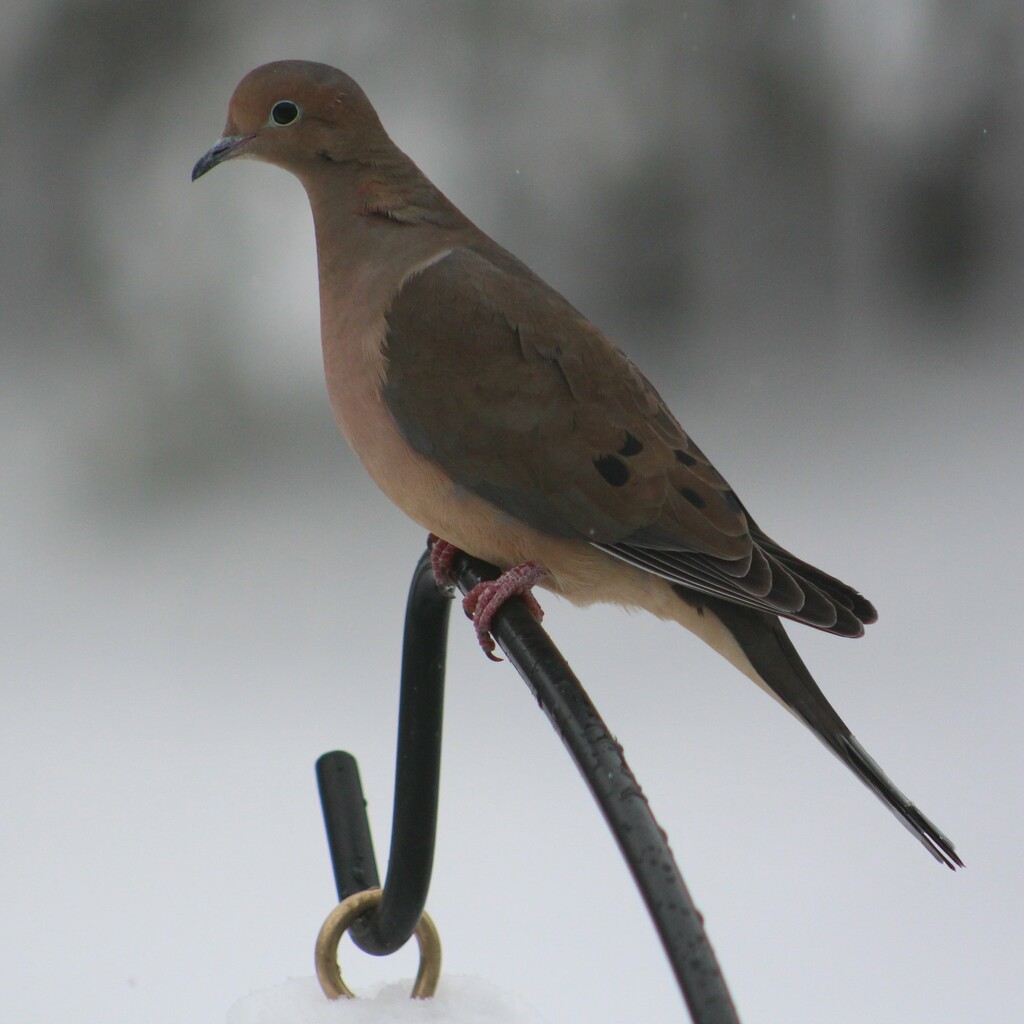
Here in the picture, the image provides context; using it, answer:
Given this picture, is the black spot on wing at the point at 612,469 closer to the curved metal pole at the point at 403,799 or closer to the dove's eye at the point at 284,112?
the curved metal pole at the point at 403,799

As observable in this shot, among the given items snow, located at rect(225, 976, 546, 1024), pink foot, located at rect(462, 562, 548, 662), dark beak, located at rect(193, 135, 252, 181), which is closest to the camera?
snow, located at rect(225, 976, 546, 1024)

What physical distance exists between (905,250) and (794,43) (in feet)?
2.99

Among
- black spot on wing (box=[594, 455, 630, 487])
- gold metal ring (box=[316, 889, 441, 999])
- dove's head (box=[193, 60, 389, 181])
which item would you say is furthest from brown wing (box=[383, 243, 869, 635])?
gold metal ring (box=[316, 889, 441, 999])

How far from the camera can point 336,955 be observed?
81 centimetres

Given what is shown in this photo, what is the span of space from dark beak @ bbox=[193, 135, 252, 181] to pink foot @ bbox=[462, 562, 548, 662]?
0.41 metres

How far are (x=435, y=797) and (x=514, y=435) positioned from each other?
Answer: 301mm

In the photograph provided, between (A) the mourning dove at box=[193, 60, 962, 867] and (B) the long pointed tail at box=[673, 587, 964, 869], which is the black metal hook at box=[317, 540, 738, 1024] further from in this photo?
(B) the long pointed tail at box=[673, 587, 964, 869]

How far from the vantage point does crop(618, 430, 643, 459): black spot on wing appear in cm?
109

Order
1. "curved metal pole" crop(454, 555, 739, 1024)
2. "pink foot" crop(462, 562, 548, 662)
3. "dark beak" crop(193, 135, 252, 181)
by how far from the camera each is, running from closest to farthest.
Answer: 1. "curved metal pole" crop(454, 555, 739, 1024)
2. "pink foot" crop(462, 562, 548, 662)
3. "dark beak" crop(193, 135, 252, 181)

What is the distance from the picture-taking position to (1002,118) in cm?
398

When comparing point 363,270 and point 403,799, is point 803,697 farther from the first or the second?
point 363,270

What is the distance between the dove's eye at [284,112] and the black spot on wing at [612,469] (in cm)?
39

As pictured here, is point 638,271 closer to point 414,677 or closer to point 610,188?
point 610,188

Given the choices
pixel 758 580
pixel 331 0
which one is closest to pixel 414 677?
pixel 758 580
